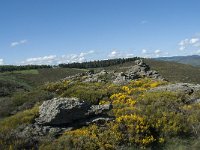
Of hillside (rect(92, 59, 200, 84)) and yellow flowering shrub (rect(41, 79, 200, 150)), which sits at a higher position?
yellow flowering shrub (rect(41, 79, 200, 150))

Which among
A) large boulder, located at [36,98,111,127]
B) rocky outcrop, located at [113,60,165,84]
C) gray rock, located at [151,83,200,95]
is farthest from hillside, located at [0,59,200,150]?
rocky outcrop, located at [113,60,165,84]

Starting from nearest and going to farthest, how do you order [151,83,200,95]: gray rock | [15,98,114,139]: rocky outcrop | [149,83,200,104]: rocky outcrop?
[15,98,114,139]: rocky outcrop → [149,83,200,104]: rocky outcrop → [151,83,200,95]: gray rock

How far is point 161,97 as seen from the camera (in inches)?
686

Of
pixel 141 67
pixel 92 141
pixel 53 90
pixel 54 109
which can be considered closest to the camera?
pixel 92 141

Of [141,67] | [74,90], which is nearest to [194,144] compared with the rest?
[74,90]

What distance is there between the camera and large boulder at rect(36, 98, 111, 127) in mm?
14234

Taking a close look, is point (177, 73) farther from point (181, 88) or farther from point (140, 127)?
point (140, 127)

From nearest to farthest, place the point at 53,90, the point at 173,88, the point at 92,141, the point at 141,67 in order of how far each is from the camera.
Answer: the point at 92,141, the point at 173,88, the point at 53,90, the point at 141,67

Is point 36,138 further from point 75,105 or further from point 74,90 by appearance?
point 74,90

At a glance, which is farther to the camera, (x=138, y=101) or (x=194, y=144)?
(x=138, y=101)

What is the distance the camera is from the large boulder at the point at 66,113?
14.2 metres

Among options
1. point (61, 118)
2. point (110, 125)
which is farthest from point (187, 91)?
point (61, 118)

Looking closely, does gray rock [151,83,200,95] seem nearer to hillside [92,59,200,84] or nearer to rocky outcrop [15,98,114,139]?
rocky outcrop [15,98,114,139]

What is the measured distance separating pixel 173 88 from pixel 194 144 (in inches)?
291
